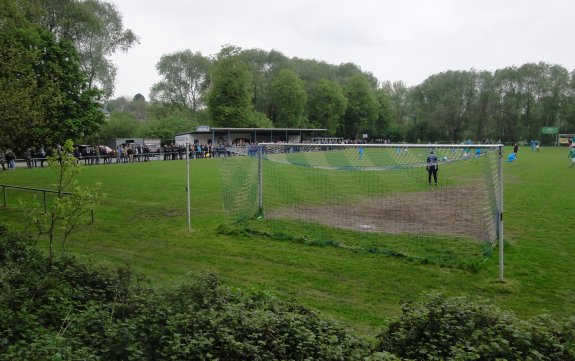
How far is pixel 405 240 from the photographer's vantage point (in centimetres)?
1077

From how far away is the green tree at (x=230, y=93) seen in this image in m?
64.8

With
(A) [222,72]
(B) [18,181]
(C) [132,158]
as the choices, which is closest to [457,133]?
(A) [222,72]

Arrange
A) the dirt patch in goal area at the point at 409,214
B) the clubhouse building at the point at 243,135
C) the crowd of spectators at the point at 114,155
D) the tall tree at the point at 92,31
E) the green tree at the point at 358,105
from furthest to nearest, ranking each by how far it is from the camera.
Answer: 1. the green tree at the point at 358,105
2. the clubhouse building at the point at 243,135
3. the tall tree at the point at 92,31
4. the crowd of spectators at the point at 114,155
5. the dirt patch in goal area at the point at 409,214

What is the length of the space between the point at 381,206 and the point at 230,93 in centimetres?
5293

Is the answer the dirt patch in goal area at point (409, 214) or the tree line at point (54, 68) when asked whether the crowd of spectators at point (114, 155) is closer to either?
the tree line at point (54, 68)

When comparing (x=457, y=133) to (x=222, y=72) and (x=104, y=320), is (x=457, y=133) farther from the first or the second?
(x=104, y=320)

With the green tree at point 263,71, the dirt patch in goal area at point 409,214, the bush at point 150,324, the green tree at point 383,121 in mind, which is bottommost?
the dirt patch in goal area at point 409,214

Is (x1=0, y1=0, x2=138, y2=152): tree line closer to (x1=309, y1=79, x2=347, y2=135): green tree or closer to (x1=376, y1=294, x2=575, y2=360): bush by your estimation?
(x1=376, y1=294, x2=575, y2=360): bush

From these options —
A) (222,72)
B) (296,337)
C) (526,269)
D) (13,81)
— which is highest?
(222,72)

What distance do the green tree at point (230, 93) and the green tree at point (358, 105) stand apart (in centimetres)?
2876

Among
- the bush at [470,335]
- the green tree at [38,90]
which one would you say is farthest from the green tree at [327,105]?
the bush at [470,335]

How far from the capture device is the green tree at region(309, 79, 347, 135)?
81.2 meters

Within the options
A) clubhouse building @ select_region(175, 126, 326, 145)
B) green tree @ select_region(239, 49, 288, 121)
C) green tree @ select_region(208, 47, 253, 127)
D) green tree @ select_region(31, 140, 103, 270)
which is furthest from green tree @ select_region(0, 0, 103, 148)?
green tree @ select_region(239, 49, 288, 121)

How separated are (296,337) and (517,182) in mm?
21392
